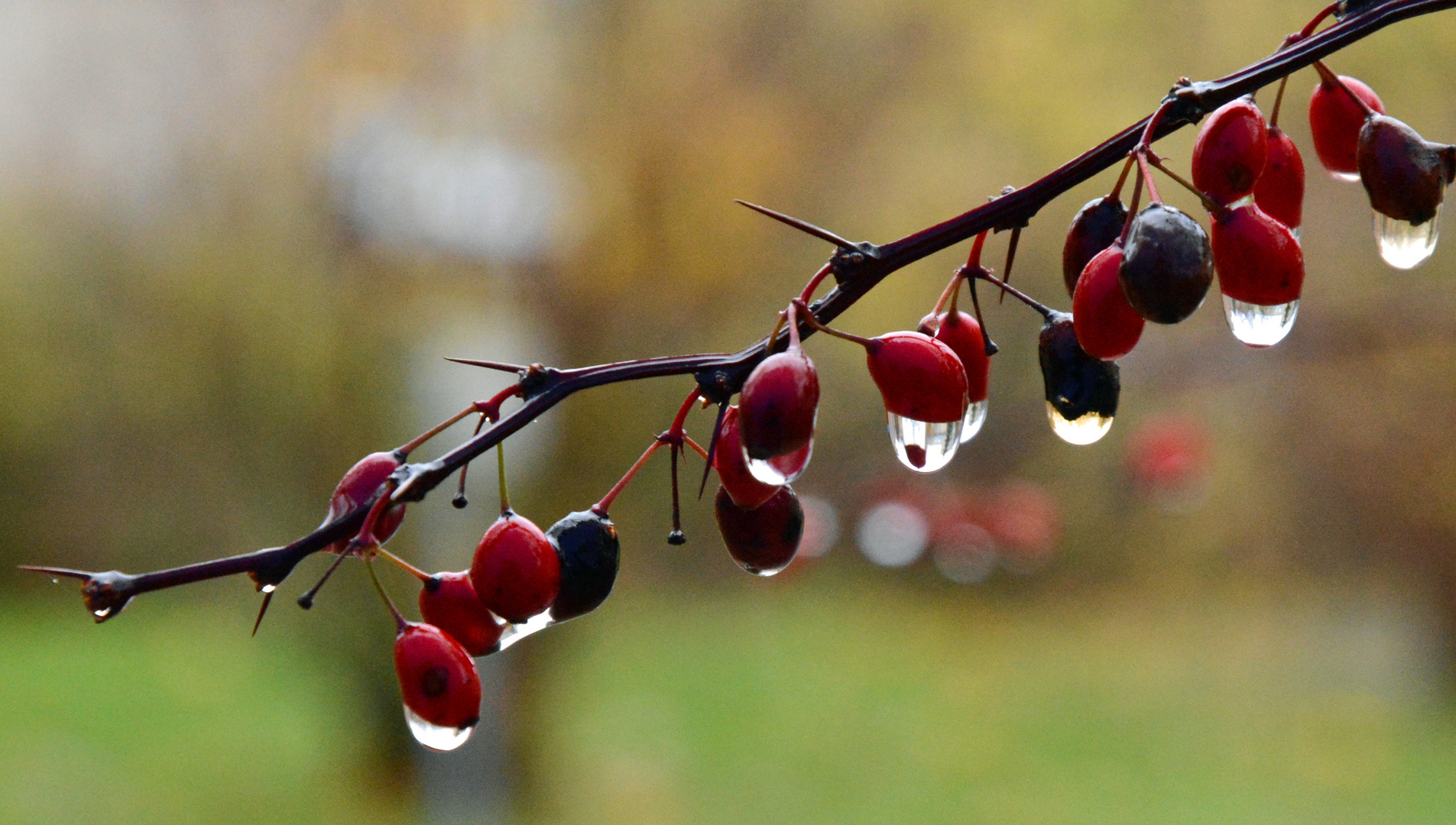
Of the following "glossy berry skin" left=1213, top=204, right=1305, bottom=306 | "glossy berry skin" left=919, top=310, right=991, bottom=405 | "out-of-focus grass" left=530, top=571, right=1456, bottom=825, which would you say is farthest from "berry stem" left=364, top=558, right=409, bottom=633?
"out-of-focus grass" left=530, top=571, right=1456, bottom=825

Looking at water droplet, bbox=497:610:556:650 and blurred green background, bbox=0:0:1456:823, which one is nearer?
water droplet, bbox=497:610:556:650

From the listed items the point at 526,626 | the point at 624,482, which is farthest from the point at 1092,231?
the point at 526,626

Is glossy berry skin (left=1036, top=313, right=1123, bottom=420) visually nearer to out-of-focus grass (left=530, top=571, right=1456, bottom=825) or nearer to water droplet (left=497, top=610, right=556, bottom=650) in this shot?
water droplet (left=497, top=610, right=556, bottom=650)

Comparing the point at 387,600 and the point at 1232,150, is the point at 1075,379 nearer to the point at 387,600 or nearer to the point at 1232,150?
the point at 1232,150

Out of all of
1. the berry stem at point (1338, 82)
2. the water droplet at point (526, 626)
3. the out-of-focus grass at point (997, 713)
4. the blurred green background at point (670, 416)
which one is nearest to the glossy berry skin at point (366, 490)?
the water droplet at point (526, 626)

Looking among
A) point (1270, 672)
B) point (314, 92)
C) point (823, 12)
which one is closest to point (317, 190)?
point (314, 92)

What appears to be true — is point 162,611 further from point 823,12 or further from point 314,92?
point 823,12
